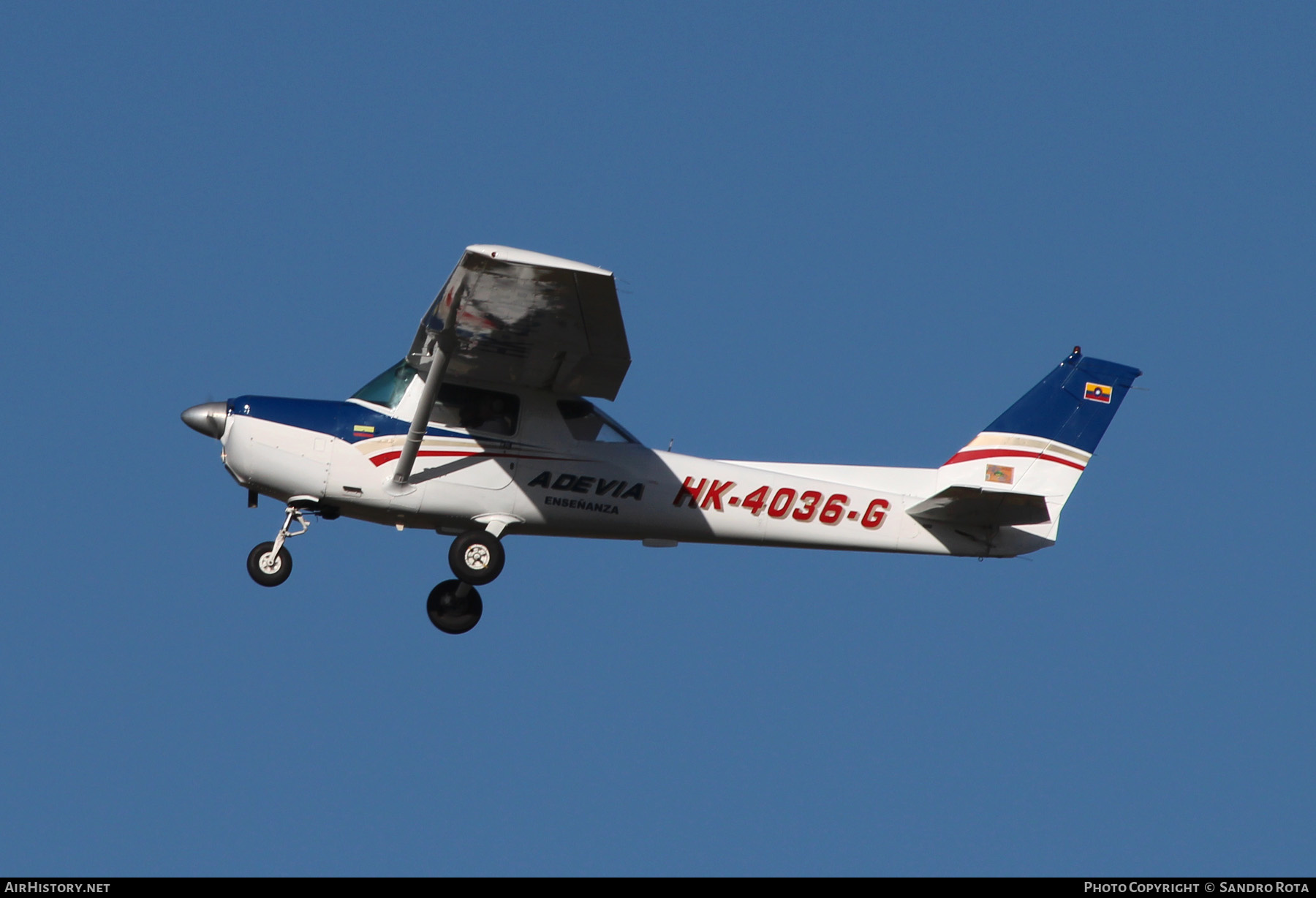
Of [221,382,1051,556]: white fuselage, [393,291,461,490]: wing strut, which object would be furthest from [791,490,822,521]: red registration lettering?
[393,291,461,490]: wing strut

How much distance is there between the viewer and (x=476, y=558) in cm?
1310

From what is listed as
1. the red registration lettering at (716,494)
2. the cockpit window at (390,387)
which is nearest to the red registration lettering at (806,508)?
the red registration lettering at (716,494)

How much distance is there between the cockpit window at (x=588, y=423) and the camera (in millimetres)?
13383

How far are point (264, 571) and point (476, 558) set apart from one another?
177 centimetres

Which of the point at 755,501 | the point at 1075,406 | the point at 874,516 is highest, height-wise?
the point at 1075,406

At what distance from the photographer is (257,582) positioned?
515 inches

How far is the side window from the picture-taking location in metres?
13.2

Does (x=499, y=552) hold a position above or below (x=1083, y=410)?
below

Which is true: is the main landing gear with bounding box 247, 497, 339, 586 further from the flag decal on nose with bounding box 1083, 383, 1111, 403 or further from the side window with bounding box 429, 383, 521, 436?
the flag decal on nose with bounding box 1083, 383, 1111, 403

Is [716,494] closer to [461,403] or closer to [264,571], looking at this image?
[461,403]

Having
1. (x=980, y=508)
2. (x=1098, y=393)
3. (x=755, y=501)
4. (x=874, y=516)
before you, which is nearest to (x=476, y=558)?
(x=755, y=501)
